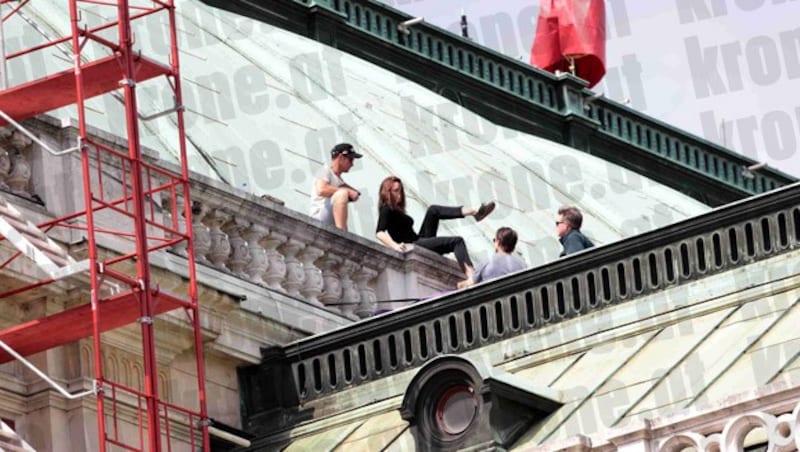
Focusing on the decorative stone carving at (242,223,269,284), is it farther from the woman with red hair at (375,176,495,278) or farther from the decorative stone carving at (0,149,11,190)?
the decorative stone carving at (0,149,11,190)

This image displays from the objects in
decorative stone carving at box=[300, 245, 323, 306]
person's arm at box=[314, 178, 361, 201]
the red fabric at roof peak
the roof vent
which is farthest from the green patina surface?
the roof vent

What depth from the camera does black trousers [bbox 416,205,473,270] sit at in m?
33.4

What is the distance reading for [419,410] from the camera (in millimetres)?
29609

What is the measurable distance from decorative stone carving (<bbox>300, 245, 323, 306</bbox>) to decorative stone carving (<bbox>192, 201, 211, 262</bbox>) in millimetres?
1172

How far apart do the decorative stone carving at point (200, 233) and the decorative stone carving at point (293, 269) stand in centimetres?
96

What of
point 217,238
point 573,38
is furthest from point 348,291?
point 573,38

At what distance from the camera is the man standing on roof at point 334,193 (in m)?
33.2

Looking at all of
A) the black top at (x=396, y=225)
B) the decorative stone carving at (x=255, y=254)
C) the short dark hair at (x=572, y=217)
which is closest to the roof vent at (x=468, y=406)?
the short dark hair at (x=572, y=217)

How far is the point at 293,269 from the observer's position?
3247 centimetres

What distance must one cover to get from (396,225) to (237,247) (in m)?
2.05

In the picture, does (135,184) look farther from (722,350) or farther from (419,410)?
(722,350)

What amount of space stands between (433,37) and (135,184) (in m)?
16.2

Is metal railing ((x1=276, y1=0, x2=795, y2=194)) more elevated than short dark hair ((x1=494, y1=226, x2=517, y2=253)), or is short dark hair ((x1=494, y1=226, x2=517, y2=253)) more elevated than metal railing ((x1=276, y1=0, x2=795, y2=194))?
metal railing ((x1=276, y1=0, x2=795, y2=194))

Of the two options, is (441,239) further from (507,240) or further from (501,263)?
(501,263)
